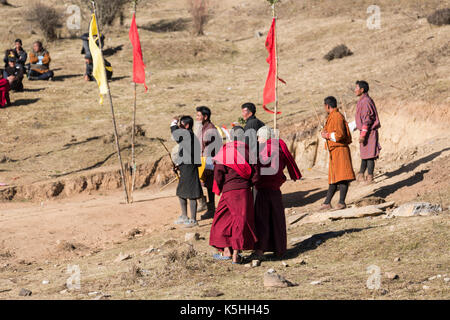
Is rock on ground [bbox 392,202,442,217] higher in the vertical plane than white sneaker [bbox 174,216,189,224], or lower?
higher

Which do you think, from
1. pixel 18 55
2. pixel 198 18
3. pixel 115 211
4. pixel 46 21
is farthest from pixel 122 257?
pixel 198 18

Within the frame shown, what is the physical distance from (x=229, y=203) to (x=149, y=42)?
17.7m

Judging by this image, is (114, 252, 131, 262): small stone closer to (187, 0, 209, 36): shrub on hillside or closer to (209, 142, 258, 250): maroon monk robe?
(209, 142, 258, 250): maroon monk robe

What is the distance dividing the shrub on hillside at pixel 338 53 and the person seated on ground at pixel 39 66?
28.2 feet

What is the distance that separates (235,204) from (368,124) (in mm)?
4270

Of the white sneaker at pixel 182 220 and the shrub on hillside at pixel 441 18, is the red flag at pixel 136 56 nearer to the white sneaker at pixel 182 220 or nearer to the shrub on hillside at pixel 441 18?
the white sneaker at pixel 182 220

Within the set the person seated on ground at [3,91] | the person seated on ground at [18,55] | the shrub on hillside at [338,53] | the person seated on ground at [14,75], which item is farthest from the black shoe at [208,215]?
the shrub on hillside at [338,53]

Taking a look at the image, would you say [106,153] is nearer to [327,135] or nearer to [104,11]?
[327,135]

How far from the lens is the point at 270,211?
7.71m

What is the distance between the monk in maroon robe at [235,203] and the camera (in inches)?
290

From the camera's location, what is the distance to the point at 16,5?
34.4 meters

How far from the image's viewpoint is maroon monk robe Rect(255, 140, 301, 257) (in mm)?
7582

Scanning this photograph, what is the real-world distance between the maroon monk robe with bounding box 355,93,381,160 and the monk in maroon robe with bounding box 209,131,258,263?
397 centimetres

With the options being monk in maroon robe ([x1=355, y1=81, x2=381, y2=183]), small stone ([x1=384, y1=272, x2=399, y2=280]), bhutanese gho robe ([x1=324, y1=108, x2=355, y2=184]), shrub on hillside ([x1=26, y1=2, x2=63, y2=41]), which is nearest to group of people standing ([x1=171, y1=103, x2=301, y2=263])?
small stone ([x1=384, y1=272, x2=399, y2=280])
